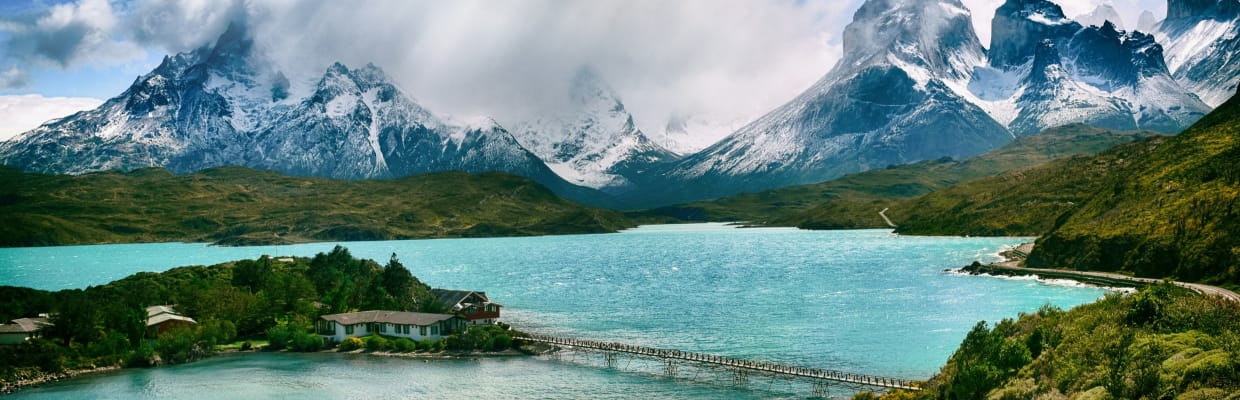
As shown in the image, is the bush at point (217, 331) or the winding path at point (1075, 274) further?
the winding path at point (1075, 274)

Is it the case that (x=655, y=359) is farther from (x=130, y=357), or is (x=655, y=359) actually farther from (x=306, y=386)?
(x=130, y=357)

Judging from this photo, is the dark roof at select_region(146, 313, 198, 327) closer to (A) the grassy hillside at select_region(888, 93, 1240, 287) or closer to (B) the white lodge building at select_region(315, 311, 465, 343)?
(B) the white lodge building at select_region(315, 311, 465, 343)

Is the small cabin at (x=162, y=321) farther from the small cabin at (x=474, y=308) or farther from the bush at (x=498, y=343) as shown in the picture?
the bush at (x=498, y=343)

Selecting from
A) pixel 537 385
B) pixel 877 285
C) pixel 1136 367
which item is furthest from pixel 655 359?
pixel 877 285

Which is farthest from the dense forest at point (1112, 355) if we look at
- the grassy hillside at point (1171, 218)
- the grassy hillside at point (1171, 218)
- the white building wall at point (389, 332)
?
the white building wall at point (389, 332)

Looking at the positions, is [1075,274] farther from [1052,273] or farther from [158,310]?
[158,310]

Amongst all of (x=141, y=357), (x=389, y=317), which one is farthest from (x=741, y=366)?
(x=141, y=357)

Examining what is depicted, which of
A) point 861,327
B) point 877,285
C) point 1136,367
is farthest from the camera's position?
point 877,285

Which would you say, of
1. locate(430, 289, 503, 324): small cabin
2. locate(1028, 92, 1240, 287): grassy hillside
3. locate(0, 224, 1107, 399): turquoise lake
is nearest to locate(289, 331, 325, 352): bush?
locate(0, 224, 1107, 399): turquoise lake
